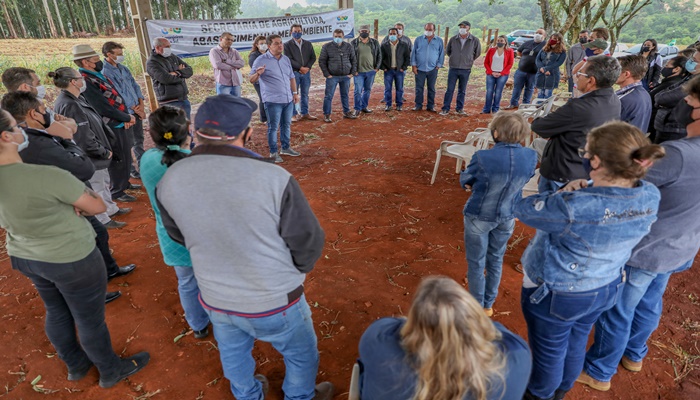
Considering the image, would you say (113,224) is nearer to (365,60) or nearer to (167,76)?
(167,76)

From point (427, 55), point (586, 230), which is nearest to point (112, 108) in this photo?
point (586, 230)

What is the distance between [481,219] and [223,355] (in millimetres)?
1854

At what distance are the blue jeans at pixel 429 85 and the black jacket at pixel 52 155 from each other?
790 centimetres

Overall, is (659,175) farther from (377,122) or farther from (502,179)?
(377,122)

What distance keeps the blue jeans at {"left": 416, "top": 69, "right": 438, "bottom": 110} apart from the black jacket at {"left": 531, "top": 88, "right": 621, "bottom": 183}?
257 inches

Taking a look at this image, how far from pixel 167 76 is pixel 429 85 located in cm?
605

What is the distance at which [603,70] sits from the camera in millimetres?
2863

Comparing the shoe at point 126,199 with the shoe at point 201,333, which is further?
the shoe at point 126,199

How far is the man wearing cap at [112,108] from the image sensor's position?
15.2 ft

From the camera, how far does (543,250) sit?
1.90 m

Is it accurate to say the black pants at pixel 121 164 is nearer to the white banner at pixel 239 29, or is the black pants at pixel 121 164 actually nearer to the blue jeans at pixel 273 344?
the white banner at pixel 239 29

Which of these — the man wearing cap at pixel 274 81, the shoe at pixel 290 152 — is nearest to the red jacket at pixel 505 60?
the man wearing cap at pixel 274 81

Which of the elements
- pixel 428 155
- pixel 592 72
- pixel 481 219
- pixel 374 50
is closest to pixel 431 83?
pixel 374 50

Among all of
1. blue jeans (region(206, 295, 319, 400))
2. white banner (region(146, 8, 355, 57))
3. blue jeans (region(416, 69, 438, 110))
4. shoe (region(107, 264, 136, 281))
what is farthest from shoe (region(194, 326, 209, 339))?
blue jeans (region(416, 69, 438, 110))
